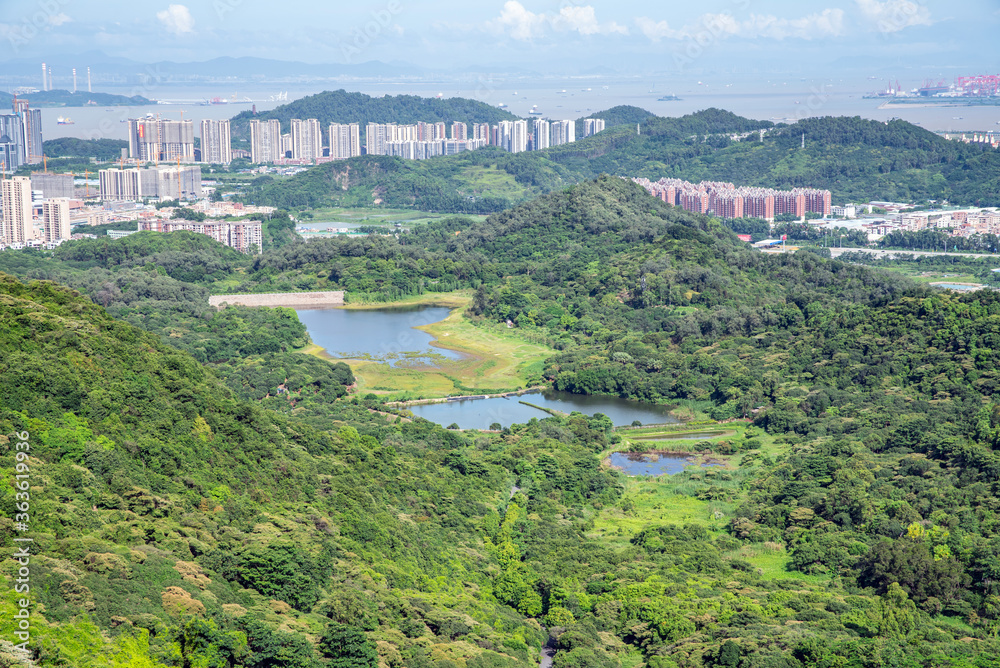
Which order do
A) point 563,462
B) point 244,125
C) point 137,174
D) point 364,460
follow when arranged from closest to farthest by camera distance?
point 364,460, point 563,462, point 137,174, point 244,125

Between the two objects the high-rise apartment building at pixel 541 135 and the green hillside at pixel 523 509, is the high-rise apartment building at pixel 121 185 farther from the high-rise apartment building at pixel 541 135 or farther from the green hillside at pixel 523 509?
the green hillside at pixel 523 509

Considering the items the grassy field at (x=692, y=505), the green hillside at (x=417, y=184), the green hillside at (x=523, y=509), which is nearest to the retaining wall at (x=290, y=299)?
the green hillside at (x=523, y=509)

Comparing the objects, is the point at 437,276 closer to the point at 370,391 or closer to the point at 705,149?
the point at 370,391

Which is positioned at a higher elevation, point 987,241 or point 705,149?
point 705,149

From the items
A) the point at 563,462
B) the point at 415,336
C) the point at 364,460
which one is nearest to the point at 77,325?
the point at 364,460

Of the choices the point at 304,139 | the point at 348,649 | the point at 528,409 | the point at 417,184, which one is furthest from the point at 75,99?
the point at 348,649

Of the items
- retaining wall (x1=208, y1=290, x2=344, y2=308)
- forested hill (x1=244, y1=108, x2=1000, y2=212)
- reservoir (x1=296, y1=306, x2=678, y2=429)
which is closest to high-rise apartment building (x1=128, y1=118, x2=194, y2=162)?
forested hill (x1=244, y1=108, x2=1000, y2=212)
